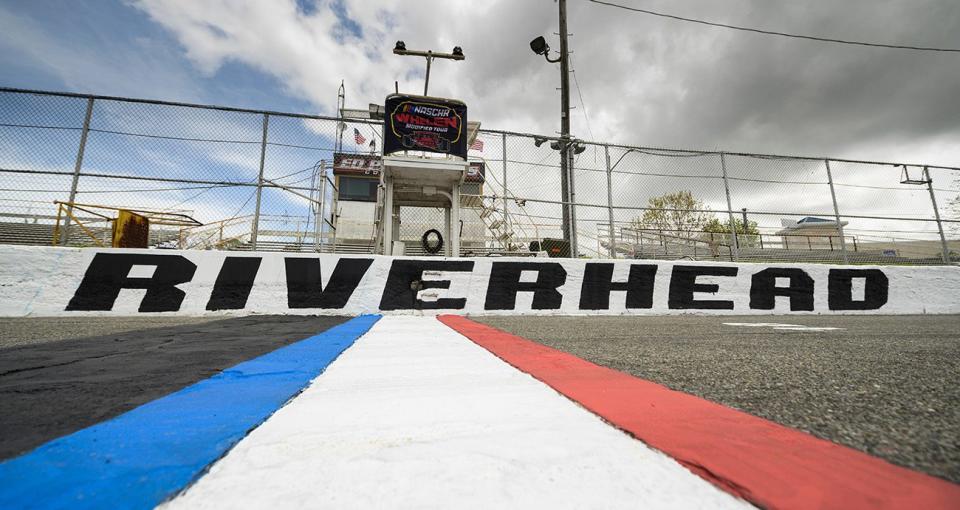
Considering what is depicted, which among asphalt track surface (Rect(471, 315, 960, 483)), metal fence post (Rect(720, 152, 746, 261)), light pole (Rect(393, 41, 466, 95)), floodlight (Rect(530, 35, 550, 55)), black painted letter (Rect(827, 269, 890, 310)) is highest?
floodlight (Rect(530, 35, 550, 55))

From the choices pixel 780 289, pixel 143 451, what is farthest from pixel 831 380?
pixel 780 289

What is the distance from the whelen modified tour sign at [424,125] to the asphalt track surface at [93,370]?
163 inches

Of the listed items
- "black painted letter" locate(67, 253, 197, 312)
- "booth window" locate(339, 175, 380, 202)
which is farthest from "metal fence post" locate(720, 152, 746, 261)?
"booth window" locate(339, 175, 380, 202)

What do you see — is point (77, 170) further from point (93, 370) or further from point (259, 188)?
point (93, 370)

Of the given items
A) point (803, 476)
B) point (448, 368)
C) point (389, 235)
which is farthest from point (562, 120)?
point (803, 476)

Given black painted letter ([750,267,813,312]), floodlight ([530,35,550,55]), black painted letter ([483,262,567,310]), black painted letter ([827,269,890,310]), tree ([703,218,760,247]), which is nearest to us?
black painted letter ([483,262,567,310])

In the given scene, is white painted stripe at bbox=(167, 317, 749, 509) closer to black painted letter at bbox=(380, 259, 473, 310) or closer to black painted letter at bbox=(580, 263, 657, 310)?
black painted letter at bbox=(380, 259, 473, 310)

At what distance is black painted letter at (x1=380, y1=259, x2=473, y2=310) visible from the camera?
18.2 feet

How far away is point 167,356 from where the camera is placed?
2045 mm

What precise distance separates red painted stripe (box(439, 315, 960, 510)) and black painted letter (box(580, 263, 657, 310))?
188 inches

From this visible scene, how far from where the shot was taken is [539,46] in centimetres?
1244

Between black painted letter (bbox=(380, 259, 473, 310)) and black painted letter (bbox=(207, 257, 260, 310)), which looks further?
black painted letter (bbox=(380, 259, 473, 310))

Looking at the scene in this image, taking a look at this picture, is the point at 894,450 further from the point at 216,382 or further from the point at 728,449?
the point at 216,382

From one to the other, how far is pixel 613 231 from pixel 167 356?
694 centimetres
